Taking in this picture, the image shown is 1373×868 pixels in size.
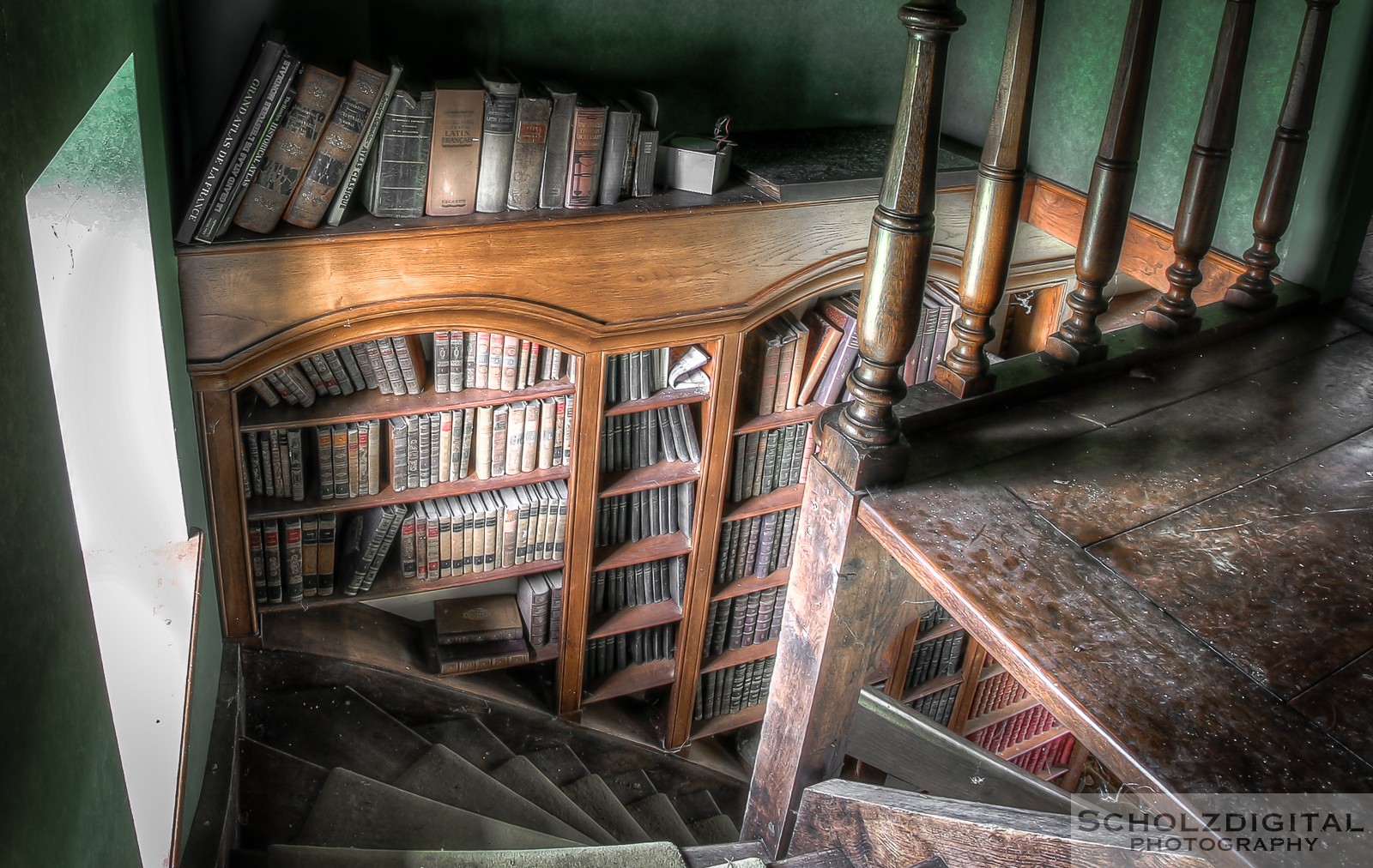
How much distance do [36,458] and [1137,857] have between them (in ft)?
4.32

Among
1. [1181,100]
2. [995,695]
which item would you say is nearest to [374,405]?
[1181,100]

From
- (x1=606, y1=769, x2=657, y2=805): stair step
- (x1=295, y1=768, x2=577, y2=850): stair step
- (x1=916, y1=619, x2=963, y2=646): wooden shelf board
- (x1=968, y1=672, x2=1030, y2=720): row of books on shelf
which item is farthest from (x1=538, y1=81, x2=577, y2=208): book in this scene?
(x1=968, y1=672, x2=1030, y2=720): row of books on shelf

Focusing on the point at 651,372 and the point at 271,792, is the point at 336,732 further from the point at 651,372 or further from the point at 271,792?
the point at 651,372

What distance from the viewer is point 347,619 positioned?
11.3 ft

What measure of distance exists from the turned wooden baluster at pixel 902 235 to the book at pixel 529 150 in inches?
54.3

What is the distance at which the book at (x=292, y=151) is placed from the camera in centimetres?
230

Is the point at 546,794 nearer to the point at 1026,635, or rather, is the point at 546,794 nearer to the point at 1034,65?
the point at 1026,635

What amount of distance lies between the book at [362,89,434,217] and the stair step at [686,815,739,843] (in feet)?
7.98

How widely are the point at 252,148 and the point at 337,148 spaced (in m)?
0.18

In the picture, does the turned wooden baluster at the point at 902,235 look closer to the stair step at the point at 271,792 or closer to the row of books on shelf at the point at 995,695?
the stair step at the point at 271,792

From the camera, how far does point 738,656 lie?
3.93 meters

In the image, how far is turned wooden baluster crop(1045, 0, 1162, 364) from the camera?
155 cm

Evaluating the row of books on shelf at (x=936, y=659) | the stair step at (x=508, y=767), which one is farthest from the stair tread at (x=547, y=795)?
the row of books on shelf at (x=936, y=659)

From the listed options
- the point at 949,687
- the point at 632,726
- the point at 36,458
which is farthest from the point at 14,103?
the point at 949,687
